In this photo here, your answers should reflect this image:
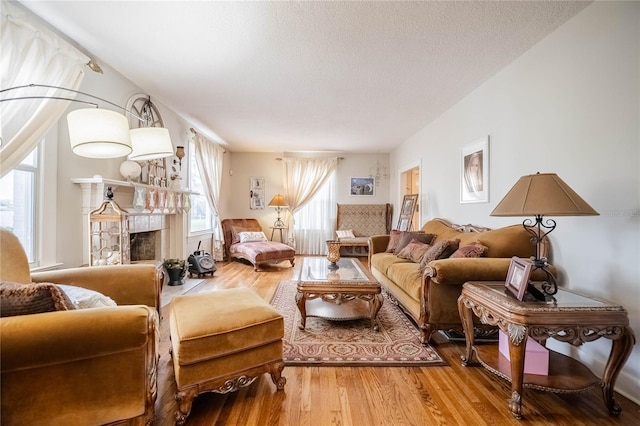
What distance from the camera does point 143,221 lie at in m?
3.28

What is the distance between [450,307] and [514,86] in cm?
214

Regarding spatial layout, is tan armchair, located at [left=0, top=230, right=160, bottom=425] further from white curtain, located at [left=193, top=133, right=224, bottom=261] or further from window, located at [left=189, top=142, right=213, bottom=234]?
white curtain, located at [left=193, top=133, right=224, bottom=261]

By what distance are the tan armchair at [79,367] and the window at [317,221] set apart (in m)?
5.44

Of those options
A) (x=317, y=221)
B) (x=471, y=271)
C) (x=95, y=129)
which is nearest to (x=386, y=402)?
(x=471, y=271)

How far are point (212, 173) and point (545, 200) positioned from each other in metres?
5.18

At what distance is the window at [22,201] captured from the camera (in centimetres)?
198

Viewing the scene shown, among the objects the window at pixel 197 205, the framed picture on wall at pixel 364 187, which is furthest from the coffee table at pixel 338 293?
the framed picture on wall at pixel 364 187

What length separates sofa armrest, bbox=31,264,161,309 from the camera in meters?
1.71

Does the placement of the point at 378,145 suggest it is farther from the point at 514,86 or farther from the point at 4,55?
the point at 4,55

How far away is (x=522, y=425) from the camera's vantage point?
1422mm

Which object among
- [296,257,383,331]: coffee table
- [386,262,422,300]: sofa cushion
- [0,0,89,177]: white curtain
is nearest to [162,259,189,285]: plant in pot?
[296,257,383,331]: coffee table

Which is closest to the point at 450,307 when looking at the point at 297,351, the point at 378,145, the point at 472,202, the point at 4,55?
the point at 297,351

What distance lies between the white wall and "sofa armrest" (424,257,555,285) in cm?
32

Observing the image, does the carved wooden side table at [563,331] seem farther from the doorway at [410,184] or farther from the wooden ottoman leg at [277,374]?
the doorway at [410,184]
